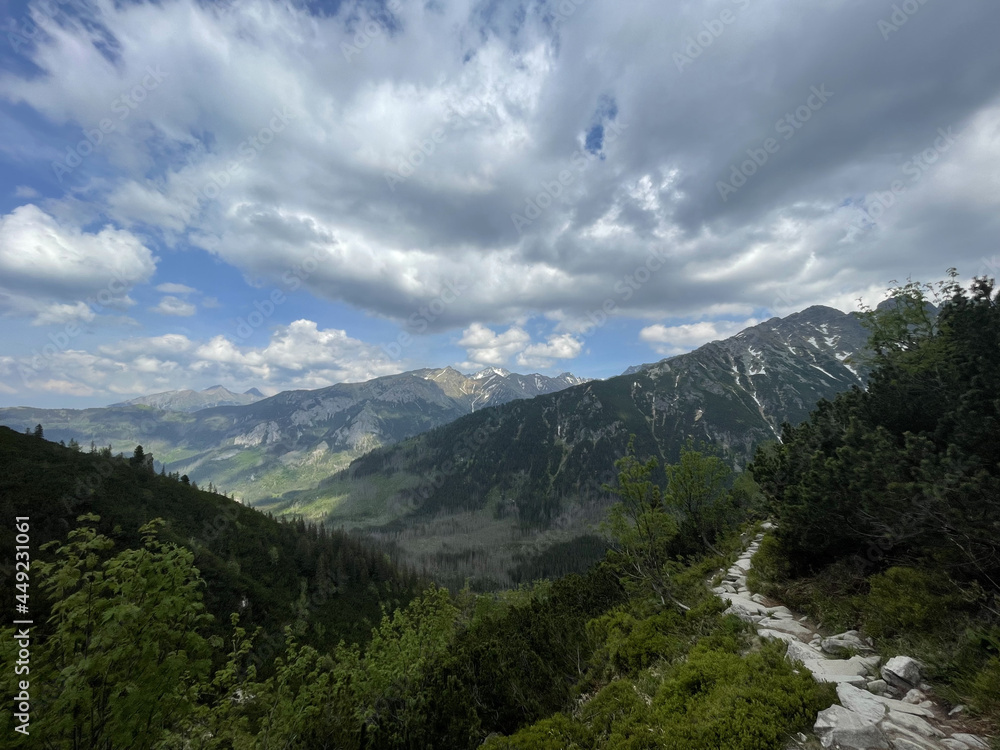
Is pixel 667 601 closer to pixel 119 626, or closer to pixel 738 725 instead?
pixel 738 725

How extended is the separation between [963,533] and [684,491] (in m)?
19.9

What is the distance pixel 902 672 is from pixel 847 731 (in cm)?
361

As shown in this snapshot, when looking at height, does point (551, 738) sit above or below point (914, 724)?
below

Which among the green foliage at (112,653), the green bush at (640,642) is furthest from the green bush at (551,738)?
the green foliage at (112,653)

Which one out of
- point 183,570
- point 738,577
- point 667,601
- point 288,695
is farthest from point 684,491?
point 183,570

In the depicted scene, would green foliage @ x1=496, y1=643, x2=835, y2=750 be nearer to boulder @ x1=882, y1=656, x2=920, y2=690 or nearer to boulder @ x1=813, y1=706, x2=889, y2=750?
boulder @ x1=813, y1=706, x2=889, y2=750

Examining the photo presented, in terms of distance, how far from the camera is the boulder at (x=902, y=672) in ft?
33.4

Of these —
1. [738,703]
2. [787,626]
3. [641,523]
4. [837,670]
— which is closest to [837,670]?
[837,670]

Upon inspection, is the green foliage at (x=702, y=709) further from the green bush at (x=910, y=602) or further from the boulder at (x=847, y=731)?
the green bush at (x=910, y=602)

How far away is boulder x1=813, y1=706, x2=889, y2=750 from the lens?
8.11 metres

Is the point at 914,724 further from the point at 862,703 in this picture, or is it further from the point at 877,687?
the point at 877,687

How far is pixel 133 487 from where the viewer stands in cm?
10900

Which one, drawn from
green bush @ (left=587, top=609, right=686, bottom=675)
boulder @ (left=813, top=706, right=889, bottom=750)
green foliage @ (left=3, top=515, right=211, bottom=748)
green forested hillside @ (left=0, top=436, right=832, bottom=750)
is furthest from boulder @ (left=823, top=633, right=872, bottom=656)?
green foliage @ (left=3, top=515, right=211, bottom=748)

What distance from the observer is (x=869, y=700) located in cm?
929
